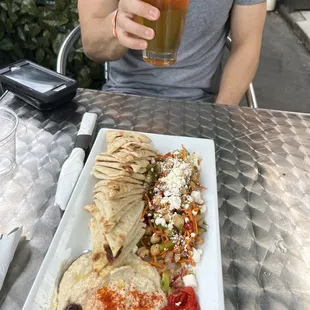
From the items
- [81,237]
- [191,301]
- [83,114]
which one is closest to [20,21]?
[83,114]

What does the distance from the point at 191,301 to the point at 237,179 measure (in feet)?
1.56

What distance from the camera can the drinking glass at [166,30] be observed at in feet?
3.11

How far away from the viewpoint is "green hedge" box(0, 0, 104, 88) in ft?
8.46

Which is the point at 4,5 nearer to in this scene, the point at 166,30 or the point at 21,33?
the point at 21,33

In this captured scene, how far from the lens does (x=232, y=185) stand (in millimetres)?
1162

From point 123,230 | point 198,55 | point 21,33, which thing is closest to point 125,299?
point 123,230

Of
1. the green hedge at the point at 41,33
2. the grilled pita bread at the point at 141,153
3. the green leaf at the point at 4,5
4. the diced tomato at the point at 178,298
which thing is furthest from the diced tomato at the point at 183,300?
the green leaf at the point at 4,5

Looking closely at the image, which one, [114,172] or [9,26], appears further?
[9,26]

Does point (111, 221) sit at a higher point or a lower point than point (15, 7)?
higher

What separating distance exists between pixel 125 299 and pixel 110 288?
40 millimetres

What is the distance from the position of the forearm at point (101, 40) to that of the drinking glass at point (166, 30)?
0.41m

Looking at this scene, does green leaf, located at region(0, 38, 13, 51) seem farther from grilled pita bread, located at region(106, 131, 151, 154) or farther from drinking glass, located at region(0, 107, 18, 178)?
grilled pita bread, located at region(106, 131, 151, 154)

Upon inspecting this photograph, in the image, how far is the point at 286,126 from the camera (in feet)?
4.73

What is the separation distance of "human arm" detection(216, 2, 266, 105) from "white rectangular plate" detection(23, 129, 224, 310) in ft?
2.01
